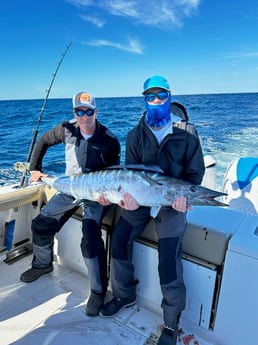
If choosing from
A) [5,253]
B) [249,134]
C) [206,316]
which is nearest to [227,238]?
[206,316]

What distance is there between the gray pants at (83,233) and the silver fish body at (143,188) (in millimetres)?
265

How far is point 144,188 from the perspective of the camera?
1.51m

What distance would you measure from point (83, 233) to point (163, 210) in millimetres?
598

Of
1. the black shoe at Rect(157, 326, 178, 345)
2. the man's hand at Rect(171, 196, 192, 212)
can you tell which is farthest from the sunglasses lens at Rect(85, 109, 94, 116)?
the black shoe at Rect(157, 326, 178, 345)

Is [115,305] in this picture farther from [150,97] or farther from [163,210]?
[150,97]

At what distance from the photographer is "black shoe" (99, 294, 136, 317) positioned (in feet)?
5.98

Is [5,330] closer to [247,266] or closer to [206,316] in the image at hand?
[206,316]

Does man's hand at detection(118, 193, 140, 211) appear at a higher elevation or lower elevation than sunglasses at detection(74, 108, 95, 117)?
lower

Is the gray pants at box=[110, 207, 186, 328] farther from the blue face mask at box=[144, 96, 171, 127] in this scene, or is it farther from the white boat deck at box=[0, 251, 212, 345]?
the blue face mask at box=[144, 96, 171, 127]

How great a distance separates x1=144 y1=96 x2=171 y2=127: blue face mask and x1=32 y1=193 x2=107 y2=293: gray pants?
68 centimetres

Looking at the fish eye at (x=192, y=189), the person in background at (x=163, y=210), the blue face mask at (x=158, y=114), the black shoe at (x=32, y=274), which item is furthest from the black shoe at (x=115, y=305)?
the blue face mask at (x=158, y=114)

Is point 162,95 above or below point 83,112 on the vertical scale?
above

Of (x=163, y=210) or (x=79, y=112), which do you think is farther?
(x=79, y=112)

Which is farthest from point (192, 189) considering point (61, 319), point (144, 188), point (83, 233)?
point (61, 319)
